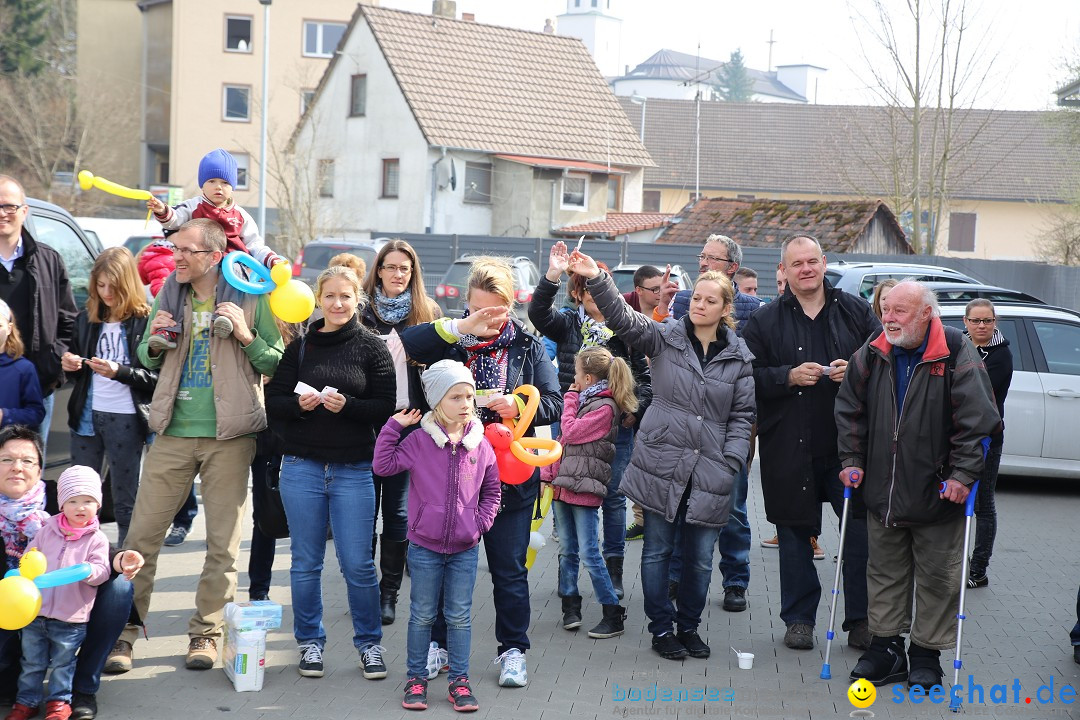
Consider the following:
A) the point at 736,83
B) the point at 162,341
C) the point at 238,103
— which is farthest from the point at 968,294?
the point at 736,83

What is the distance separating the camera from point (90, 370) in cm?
673

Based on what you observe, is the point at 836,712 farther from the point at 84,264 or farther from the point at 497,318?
the point at 84,264

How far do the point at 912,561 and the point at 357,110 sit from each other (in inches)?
1463

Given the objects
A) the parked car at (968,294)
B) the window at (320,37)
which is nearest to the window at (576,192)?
the window at (320,37)

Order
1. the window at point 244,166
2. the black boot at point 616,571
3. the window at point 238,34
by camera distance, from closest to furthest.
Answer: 1. the black boot at point 616,571
2. the window at point 244,166
3. the window at point 238,34

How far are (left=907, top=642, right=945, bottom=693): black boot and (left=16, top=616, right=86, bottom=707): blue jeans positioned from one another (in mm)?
3994

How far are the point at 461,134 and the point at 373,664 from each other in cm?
3382

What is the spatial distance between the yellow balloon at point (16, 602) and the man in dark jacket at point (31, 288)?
1.79 metres

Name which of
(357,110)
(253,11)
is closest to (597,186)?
(357,110)

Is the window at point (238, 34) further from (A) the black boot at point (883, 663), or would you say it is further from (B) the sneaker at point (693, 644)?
(A) the black boot at point (883, 663)

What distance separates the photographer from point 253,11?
46656 millimetres

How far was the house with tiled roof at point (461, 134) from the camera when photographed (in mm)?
38281

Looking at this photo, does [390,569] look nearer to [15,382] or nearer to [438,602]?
[438,602]

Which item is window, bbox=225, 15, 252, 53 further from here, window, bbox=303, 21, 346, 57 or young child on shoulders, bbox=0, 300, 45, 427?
young child on shoulders, bbox=0, 300, 45, 427
